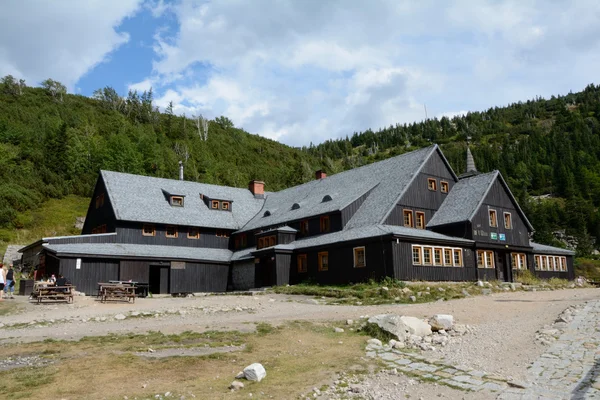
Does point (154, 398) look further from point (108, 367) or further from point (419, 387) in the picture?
point (419, 387)

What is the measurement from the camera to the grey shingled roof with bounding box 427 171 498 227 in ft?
117

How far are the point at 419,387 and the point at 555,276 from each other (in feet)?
117

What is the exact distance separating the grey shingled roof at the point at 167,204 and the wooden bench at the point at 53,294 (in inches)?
478

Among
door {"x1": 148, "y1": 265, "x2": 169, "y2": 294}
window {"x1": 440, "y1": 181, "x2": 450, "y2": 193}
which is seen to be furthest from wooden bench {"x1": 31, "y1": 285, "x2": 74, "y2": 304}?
window {"x1": 440, "y1": 181, "x2": 450, "y2": 193}

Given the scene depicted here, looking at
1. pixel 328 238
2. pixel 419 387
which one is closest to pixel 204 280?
pixel 328 238

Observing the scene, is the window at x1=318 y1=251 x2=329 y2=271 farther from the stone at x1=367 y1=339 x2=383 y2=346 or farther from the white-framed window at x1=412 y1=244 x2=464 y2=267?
the stone at x1=367 y1=339 x2=383 y2=346

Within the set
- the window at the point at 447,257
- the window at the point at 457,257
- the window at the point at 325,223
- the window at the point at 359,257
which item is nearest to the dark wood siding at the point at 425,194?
the window at the point at 359,257

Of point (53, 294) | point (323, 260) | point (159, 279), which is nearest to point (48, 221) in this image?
point (159, 279)

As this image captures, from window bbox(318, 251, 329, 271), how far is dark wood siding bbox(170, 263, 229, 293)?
1057 cm

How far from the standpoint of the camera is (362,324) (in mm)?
17500

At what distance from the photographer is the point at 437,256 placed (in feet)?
106

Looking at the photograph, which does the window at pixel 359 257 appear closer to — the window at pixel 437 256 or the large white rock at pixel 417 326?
the window at pixel 437 256

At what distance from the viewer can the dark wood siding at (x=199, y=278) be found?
38.6m

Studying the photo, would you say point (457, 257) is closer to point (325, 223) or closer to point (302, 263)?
point (325, 223)
